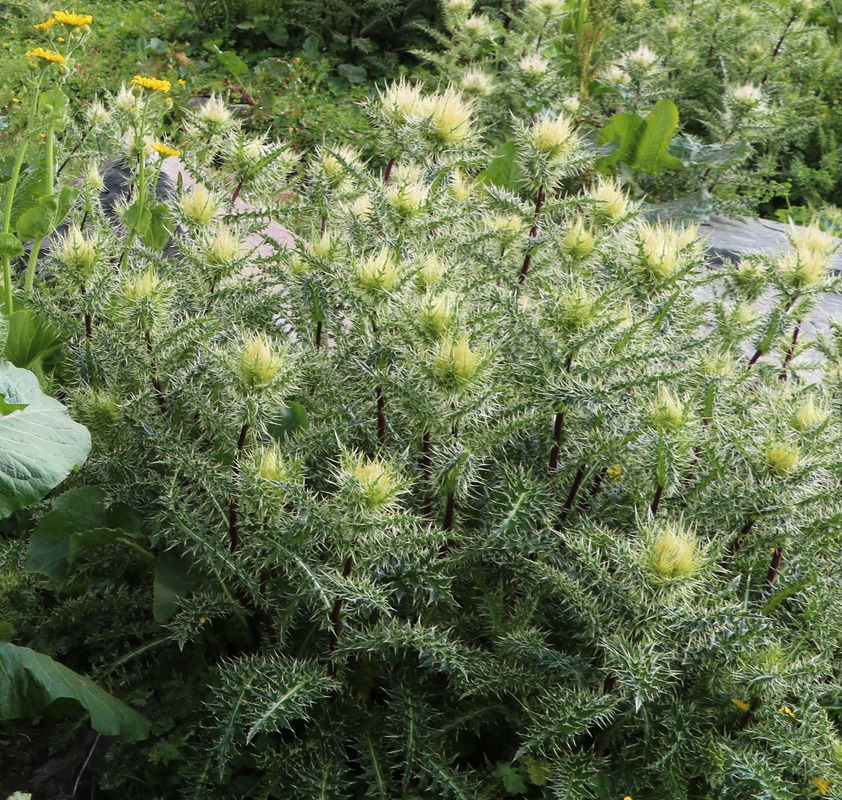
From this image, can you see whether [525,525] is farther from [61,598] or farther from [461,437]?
[61,598]

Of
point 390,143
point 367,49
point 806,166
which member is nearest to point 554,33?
point 367,49

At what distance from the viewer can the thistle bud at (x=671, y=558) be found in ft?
5.04

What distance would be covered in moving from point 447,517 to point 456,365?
35 cm

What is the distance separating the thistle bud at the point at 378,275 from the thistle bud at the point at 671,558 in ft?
2.38

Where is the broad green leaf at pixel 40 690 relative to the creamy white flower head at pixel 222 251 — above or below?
below

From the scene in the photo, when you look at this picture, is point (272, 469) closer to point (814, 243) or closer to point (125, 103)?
point (814, 243)

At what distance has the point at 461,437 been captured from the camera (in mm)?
1825

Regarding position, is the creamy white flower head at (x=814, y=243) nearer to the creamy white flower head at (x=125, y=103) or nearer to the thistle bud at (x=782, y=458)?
the thistle bud at (x=782, y=458)

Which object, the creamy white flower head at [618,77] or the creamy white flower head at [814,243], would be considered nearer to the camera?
the creamy white flower head at [814,243]

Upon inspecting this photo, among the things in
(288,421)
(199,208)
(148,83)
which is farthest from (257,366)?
(148,83)

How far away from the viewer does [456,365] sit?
164cm

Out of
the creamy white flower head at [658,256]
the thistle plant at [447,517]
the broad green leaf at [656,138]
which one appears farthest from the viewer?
the broad green leaf at [656,138]

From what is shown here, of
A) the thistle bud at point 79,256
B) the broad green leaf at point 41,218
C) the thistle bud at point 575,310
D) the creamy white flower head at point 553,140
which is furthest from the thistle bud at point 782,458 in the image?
the broad green leaf at point 41,218

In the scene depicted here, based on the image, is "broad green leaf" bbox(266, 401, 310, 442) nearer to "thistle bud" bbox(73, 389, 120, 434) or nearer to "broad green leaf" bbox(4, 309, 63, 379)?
"thistle bud" bbox(73, 389, 120, 434)
